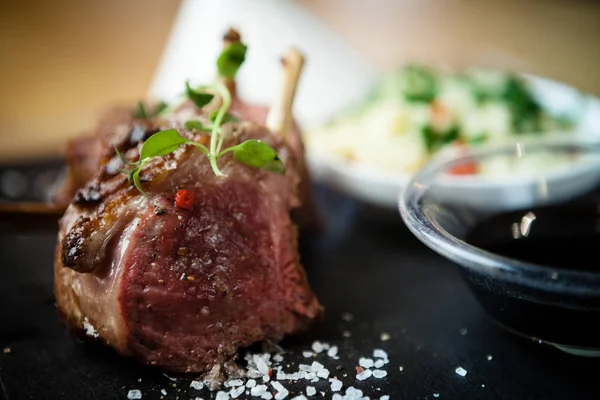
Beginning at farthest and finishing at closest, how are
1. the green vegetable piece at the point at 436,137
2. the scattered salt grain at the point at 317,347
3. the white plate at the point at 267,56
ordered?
the white plate at the point at 267,56 < the green vegetable piece at the point at 436,137 < the scattered salt grain at the point at 317,347

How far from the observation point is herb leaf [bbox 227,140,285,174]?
1928mm

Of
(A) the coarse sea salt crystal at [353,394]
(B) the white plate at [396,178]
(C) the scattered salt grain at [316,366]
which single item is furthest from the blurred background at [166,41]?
(A) the coarse sea salt crystal at [353,394]

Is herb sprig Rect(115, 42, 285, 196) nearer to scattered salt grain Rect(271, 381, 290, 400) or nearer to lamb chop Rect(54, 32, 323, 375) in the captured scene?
lamb chop Rect(54, 32, 323, 375)

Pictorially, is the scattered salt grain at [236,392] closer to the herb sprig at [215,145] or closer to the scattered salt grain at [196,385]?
the scattered salt grain at [196,385]

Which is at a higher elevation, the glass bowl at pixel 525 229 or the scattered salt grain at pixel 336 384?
the glass bowl at pixel 525 229

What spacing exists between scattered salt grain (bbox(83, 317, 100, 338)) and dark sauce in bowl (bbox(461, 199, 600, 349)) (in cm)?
124

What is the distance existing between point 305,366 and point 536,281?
787 millimetres

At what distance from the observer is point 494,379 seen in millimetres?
1876

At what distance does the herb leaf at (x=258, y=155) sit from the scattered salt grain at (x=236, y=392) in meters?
0.73

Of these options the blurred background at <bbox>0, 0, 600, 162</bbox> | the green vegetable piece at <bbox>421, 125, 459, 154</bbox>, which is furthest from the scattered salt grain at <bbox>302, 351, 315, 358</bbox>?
the blurred background at <bbox>0, 0, 600, 162</bbox>

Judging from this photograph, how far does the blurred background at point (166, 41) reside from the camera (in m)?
6.00

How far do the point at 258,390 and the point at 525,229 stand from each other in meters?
1.20

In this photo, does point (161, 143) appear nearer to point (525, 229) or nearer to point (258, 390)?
point (258, 390)

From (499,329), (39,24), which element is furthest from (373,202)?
(39,24)
